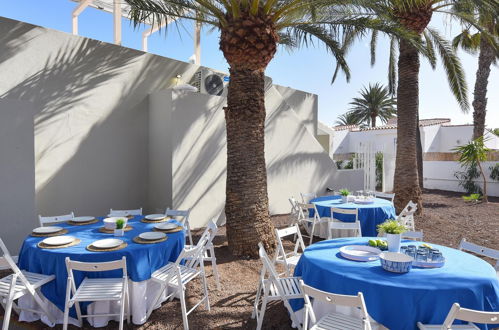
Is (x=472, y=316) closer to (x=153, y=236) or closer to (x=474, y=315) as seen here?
(x=474, y=315)

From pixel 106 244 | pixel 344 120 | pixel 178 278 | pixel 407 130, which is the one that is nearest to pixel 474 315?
pixel 178 278

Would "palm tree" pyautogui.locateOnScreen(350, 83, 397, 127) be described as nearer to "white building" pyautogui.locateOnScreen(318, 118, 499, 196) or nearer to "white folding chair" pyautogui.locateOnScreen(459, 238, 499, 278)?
"white building" pyautogui.locateOnScreen(318, 118, 499, 196)

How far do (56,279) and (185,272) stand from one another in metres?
1.35

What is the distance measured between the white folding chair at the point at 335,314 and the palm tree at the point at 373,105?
31.3 meters

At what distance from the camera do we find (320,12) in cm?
665

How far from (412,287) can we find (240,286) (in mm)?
2695

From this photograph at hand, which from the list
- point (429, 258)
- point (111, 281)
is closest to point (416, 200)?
point (429, 258)

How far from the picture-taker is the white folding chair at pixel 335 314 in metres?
2.40

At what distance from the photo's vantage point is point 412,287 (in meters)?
2.62

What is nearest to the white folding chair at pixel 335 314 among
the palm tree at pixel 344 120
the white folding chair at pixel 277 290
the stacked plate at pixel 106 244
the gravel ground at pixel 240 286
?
the white folding chair at pixel 277 290

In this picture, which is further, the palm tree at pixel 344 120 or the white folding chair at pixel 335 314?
the palm tree at pixel 344 120

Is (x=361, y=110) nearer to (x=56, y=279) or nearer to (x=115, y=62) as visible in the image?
(x=115, y=62)

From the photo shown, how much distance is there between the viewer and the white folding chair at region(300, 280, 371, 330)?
240cm

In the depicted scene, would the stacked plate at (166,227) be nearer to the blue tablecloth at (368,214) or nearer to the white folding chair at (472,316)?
the white folding chair at (472,316)
